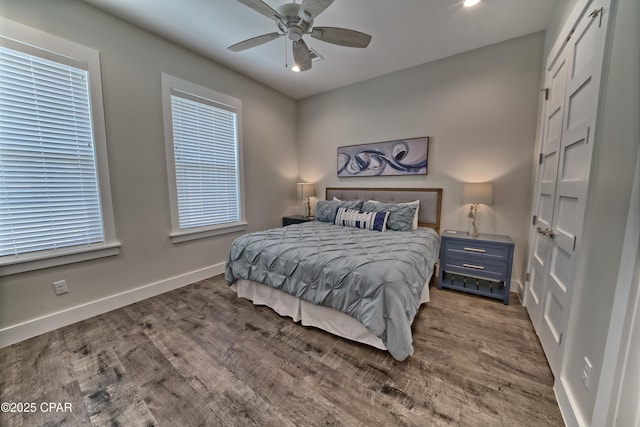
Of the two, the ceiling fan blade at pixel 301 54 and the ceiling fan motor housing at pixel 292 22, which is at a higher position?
the ceiling fan motor housing at pixel 292 22

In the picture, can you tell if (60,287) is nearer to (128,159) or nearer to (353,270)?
(128,159)

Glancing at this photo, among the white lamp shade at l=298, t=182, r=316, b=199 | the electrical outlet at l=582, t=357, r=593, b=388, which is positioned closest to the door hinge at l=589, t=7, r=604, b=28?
the electrical outlet at l=582, t=357, r=593, b=388

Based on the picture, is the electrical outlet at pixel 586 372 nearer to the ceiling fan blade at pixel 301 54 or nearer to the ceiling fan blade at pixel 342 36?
the ceiling fan blade at pixel 342 36

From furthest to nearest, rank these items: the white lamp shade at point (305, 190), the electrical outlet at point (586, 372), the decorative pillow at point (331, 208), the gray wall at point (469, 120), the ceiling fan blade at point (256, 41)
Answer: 1. the white lamp shade at point (305, 190)
2. the decorative pillow at point (331, 208)
3. the gray wall at point (469, 120)
4. the ceiling fan blade at point (256, 41)
5. the electrical outlet at point (586, 372)

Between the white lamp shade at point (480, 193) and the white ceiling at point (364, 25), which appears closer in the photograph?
the white ceiling at point (364, 25)

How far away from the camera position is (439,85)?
312cm

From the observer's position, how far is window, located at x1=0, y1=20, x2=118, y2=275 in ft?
6.00

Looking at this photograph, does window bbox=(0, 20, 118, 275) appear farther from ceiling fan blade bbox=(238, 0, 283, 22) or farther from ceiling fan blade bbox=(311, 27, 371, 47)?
ceiling fan blade bbox=(311, 27, 371, 47)

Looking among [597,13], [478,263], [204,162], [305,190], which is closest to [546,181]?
[478,263]

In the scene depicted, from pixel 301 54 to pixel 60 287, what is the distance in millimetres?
3019

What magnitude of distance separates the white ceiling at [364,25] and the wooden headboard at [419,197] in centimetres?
173

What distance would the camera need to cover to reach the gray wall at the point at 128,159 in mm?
1963

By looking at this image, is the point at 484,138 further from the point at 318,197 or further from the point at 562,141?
the point at 318,197

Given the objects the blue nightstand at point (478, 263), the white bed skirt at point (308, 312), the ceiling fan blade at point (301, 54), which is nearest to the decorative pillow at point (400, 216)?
the blue nightstand at point (478, 263)
